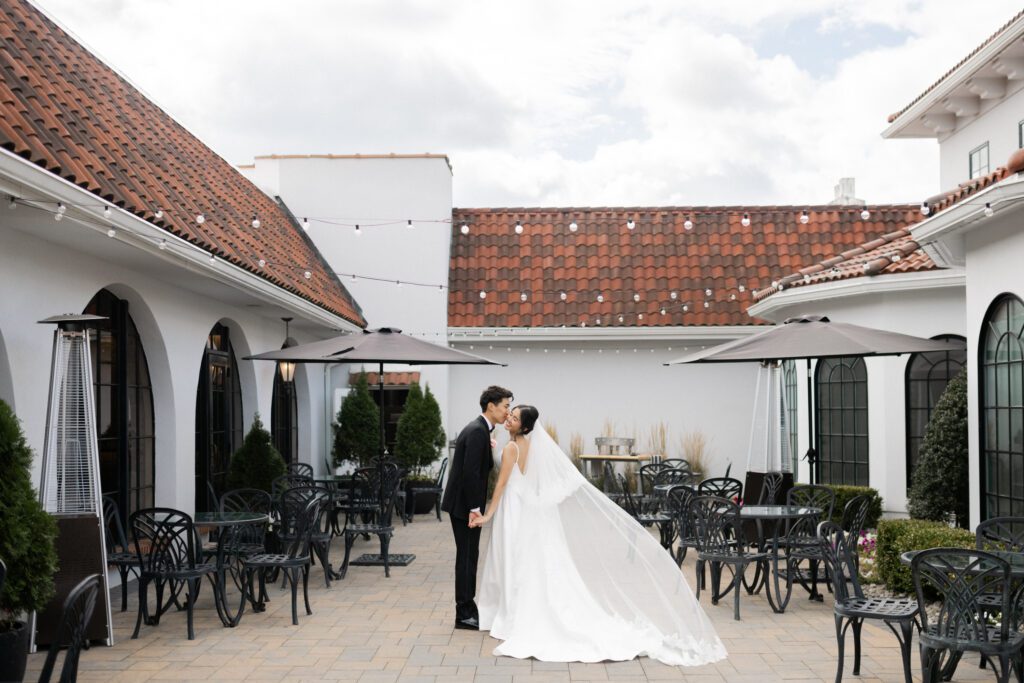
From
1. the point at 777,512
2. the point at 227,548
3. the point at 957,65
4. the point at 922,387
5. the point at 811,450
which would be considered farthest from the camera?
the point at 811,450

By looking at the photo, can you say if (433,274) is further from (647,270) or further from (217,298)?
(217,298)

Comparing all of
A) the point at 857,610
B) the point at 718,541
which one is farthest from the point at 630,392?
the point at 857,610

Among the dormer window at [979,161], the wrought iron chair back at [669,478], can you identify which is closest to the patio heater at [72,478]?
the wrought iron chair back at [669,478]

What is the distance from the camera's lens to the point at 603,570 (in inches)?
297

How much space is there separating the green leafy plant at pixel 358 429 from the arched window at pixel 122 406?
260 inches

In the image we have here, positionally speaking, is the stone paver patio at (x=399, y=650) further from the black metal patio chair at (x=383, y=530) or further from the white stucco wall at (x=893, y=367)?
the white stucco wall at (x=893, y=367)

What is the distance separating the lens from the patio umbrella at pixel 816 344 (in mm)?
9617

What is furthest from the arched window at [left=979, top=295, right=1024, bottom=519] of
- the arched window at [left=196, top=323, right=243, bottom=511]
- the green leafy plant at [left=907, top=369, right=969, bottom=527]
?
the arched window at [left=196, top=323, right=243, bottom=511]

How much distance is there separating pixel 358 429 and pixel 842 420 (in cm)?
787

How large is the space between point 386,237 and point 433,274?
1107mm

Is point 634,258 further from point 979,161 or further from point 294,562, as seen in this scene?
point 294,562

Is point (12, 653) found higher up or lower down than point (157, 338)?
lower down

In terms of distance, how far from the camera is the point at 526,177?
26.2 meters

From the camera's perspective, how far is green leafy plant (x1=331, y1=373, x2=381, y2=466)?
17.3m
